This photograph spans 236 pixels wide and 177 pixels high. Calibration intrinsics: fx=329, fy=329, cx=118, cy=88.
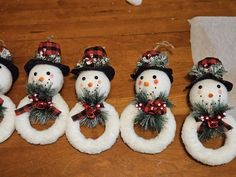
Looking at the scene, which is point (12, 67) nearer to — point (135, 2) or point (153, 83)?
point (153, 83)

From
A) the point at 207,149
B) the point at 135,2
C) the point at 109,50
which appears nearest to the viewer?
the point at 207,149

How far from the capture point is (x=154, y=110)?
86 centimetres

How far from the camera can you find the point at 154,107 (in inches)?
33.9

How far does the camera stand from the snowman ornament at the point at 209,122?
84cm

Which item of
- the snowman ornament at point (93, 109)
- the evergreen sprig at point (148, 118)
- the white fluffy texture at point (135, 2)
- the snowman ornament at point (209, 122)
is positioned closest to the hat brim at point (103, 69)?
the snowman ornament at point (93, 109)

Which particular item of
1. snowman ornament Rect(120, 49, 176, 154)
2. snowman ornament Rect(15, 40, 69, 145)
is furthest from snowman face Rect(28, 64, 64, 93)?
snowman ornament Rect(120, 49, 176, 154)

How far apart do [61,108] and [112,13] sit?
1.52 feet

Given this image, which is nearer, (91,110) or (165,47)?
(91,110)

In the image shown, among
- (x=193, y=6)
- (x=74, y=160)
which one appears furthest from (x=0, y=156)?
(x=193, y=6)

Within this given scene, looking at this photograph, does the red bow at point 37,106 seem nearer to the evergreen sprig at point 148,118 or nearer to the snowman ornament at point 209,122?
the evergreen sprig at point 148,118

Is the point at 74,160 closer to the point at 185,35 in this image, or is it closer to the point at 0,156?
the point at 0,156

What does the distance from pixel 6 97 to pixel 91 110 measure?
0.85 ft

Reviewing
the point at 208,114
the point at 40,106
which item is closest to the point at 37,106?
the point at 40,106

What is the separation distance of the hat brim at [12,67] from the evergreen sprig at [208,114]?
52 cm
